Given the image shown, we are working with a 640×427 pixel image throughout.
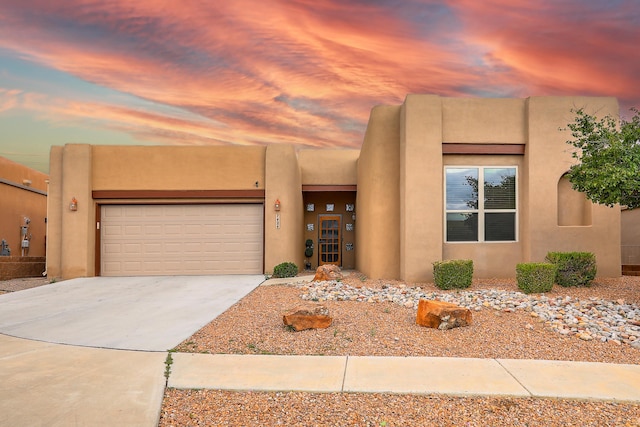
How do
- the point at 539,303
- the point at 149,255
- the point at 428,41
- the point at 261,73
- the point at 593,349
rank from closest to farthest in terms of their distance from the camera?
1. the point at 593,349
2. the point at 539,303
3. the point at 428,41
4. the point at 261,73
5. the point at 149,255

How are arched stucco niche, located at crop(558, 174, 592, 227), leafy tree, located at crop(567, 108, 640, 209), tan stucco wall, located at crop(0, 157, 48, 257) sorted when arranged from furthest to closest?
tan stucco wall, located at crop(0, 157, 48, 257) < arched stucco niche, located at crop(558, 174, 592, 227) < leafy tree, located at crop(567, 108, 640, 209)

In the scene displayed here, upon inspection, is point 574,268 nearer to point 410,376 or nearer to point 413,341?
point 413,341

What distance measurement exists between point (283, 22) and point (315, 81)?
264cm

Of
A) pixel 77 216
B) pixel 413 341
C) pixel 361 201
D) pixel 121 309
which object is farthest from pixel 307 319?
pixel 77 216

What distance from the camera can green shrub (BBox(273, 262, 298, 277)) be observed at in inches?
455

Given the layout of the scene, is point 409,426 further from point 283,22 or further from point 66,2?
point 66,2

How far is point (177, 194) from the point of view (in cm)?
1228

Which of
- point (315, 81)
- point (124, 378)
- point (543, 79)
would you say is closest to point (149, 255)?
point (315, 81)

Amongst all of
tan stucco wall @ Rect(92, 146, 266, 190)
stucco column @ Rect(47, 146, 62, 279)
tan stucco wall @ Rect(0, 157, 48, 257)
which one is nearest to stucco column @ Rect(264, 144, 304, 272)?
tan stucco wall @ Rect(92, 146, 266, 190)

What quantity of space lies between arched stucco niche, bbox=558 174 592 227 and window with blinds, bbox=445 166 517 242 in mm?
1206

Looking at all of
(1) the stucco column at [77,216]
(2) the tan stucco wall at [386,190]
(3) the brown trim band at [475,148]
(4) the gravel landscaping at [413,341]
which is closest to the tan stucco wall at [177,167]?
(1) the stucco column at [77,216]

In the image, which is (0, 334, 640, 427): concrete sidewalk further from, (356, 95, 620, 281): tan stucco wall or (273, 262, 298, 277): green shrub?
(273, 262, 298, 277): green shrub

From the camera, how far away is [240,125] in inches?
566

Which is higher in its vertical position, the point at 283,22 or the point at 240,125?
the point at 283,22
